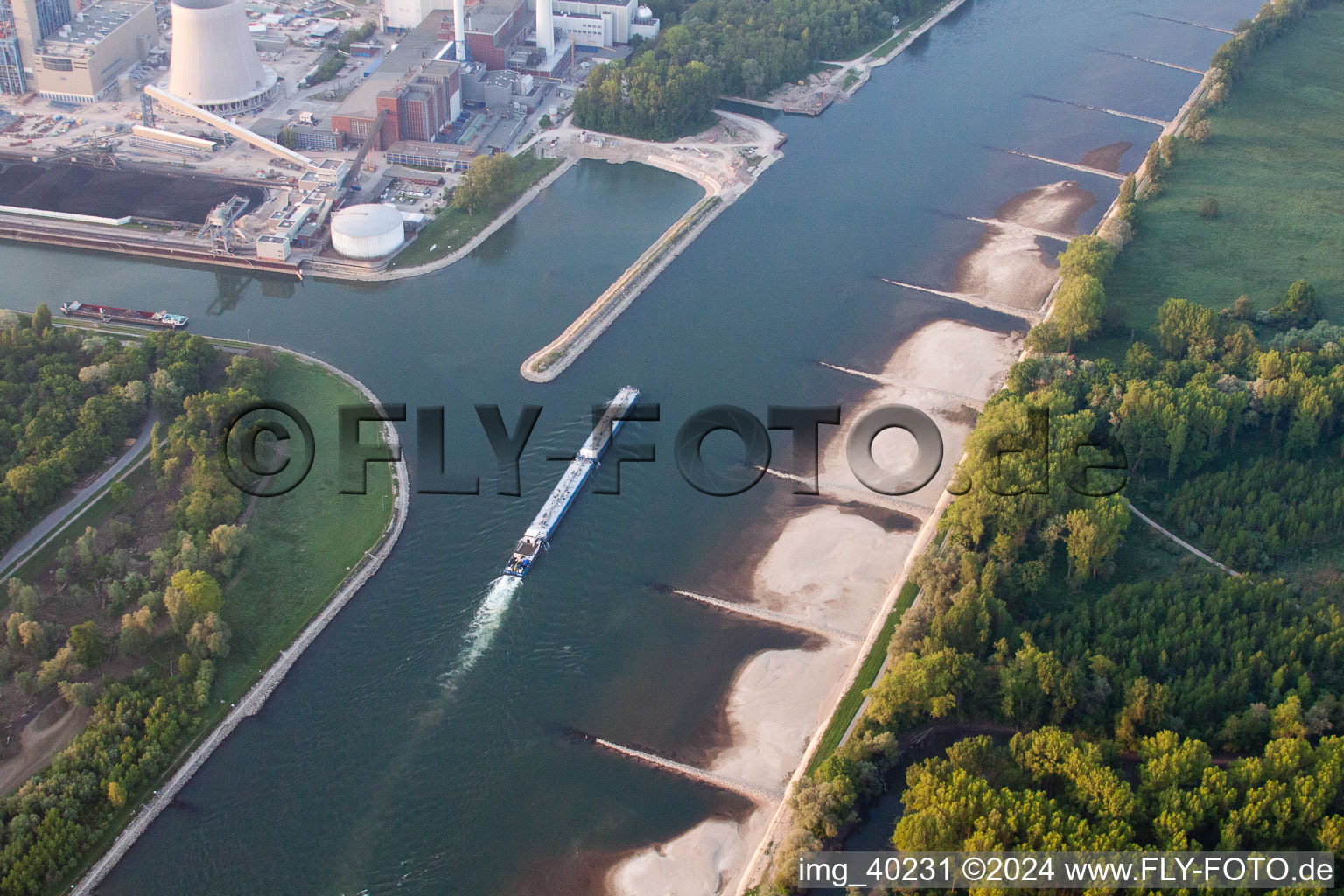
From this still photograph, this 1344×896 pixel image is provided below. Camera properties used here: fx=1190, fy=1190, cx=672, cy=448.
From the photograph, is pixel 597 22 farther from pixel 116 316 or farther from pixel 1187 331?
pixel 1187 331

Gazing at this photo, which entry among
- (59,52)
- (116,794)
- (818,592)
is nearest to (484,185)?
(59,52)

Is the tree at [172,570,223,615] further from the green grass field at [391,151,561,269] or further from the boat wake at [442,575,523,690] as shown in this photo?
the green grass field at [391,151,561,269]

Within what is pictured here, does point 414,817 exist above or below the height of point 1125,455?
below

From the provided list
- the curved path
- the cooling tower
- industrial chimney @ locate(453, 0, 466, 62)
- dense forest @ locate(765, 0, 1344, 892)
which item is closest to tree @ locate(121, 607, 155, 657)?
the curved path

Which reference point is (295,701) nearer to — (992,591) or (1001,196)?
(992,591)

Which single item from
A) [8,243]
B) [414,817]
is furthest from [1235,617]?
[8,243]
